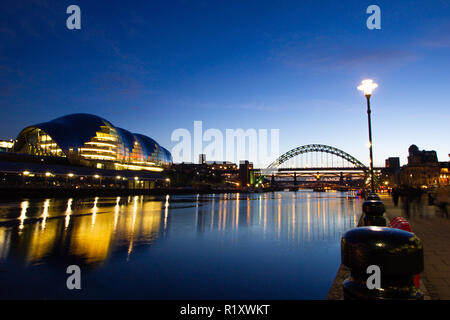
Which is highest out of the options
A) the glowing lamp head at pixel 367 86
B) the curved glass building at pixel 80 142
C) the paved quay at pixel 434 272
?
the curved glass building at pixel 80 142

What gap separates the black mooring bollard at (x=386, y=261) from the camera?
9.80 ft

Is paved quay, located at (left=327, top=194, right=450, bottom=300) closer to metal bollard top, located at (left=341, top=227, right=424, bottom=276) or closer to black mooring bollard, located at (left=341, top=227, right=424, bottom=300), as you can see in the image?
black mooring bollard, located at (left=341, top=227, right=424, bottom=300)

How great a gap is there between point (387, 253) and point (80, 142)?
10062cm

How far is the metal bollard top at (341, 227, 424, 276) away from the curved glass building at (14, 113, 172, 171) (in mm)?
96017

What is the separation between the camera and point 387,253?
9.79 ft

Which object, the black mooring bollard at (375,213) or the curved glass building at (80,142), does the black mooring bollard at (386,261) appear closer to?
the black mooring bollard at (375,213)

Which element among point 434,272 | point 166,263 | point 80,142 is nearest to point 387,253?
point 434,272

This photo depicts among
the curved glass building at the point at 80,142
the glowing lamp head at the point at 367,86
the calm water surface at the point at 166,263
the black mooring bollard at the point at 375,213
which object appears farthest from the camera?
the curved glass building at the point at 80,142

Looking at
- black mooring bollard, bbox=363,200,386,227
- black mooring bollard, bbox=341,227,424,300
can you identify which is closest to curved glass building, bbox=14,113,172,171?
black mooring bollard, bbox=363,200,386,227

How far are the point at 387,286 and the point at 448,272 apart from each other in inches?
196

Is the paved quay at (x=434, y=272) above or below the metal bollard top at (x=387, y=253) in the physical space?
below

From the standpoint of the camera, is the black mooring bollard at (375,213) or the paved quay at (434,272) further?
the black mooring bollard at (375,213)

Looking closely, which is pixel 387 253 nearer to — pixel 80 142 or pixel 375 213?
pixel 375 213

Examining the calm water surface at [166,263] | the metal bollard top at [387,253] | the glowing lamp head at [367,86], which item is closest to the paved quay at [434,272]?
the calm water surface at [166,263]
